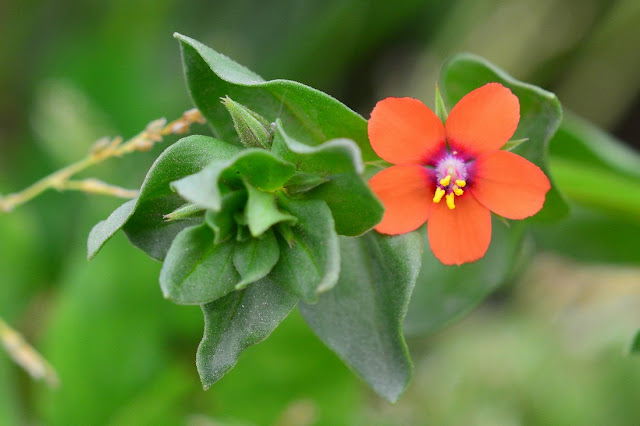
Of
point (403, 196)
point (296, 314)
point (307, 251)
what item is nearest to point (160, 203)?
point (307, 251)

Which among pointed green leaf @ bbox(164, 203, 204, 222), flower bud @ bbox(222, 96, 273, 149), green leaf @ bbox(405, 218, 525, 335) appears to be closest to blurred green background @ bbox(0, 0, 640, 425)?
green leaf @ bbox(405, 218, 525, 335)

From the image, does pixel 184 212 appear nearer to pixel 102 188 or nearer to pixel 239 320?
pixel 239 320

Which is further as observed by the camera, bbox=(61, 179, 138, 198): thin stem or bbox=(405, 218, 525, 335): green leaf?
bbox=(405, 218, 525, 335): green leaf

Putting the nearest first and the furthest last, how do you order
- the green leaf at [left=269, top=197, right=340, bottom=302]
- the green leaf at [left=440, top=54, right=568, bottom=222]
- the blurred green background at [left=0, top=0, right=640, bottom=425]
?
the green leaf at [left=269, top=197, right=340, bottom=302] → the green leaf at [left=440, top=54, right=568, bottom=222] → the blurred green background at [left=0, top=0, right=640, bottom=425]

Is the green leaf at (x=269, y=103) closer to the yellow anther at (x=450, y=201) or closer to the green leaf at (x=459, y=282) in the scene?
the yellow anther at (x=450, y=201)

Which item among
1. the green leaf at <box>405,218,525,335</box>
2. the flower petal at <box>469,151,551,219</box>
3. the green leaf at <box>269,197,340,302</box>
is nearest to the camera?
the green leaf at <box>269,197,340,302</box>

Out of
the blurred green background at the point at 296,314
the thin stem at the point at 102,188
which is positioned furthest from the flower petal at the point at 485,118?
the blurred green background at the point at 296,314

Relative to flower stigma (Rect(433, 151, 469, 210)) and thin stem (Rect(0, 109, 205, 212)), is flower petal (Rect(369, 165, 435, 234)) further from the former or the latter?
thin stem (Rect(0, 109, 205, 212))
